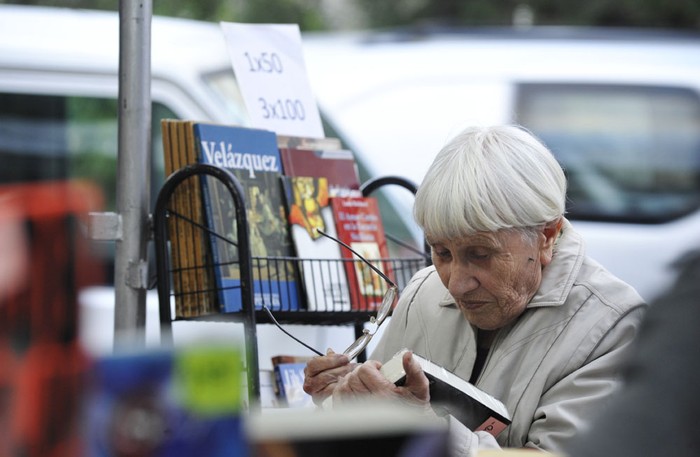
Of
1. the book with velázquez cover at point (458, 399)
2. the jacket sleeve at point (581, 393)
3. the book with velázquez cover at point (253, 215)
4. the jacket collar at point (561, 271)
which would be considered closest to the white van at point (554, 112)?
the book with velázquez cover at point (253, 215)

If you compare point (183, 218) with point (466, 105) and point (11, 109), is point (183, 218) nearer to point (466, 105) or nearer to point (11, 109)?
point (11, 109)

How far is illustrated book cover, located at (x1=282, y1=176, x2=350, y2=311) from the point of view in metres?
3.26

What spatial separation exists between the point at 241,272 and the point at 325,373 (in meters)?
0.35

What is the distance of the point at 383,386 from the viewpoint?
8.09 ft

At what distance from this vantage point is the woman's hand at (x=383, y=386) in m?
2.40

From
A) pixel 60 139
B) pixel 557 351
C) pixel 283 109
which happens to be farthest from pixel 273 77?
pixel 60 139

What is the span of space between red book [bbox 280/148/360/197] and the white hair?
0.74 m

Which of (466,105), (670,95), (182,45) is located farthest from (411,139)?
(182,45)

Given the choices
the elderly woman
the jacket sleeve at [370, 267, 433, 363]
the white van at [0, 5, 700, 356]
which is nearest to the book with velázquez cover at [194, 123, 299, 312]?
the jacket sleeve at [370, 267, 433, 363]

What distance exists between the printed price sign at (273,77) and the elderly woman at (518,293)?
2.61 ft

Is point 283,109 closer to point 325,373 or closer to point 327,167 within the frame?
point 327,167

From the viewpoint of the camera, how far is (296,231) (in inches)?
130

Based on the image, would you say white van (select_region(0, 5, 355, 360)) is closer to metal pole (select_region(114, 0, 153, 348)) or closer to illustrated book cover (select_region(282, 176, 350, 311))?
illustrated book cover (select_region(282, 176, 350, 311))

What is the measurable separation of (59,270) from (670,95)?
7245 mm
